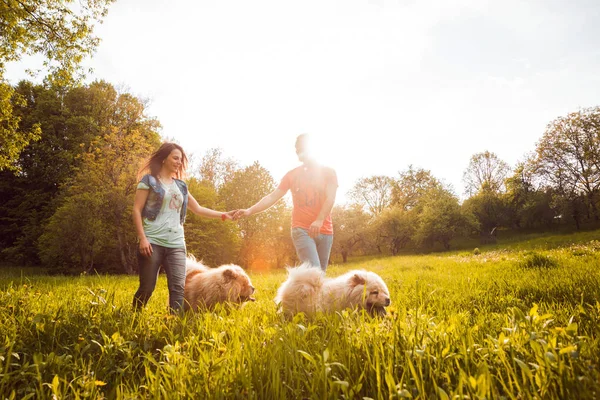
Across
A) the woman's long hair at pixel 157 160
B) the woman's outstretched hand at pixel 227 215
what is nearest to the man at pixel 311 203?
the woman's outstretched hand at pixel 227 215

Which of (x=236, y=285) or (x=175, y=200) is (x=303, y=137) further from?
(x=236, y=285)

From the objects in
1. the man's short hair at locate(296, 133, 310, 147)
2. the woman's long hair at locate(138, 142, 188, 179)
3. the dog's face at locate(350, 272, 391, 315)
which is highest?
the man's short hair at locate(296, 133, 310, 147)

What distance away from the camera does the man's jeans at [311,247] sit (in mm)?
5504

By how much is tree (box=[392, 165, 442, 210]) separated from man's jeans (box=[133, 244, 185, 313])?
188 feet

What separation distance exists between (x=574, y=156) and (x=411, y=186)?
2516cm

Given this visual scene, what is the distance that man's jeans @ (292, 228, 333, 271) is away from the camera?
550 centimetres

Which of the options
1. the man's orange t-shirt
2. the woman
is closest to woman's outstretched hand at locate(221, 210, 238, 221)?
the woman

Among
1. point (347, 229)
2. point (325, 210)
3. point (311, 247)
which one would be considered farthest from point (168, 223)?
point (347, 229)

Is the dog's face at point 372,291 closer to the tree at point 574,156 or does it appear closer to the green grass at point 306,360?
the green grass at point 306,360

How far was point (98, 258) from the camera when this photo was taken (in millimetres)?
22688

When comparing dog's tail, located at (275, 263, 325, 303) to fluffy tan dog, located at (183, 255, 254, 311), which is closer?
dog's tail, located at (275, 263, 325, 303)

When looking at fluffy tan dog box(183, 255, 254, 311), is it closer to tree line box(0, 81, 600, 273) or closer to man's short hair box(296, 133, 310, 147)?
man's short hair box(296, 133, 310, 147)

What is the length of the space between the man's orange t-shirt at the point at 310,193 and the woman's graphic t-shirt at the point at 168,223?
78.1 inches

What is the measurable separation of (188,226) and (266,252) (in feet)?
47.6
